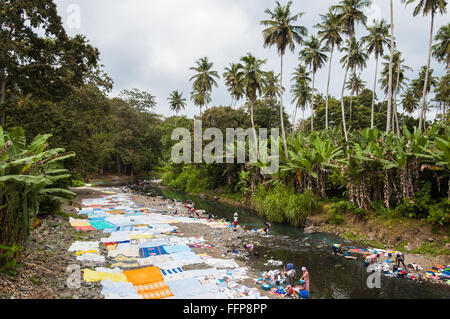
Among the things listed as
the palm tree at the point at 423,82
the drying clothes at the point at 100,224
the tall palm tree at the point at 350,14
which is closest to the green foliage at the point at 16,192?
the drying clothes at the point at 100,224

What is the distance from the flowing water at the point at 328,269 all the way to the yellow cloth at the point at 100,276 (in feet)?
16.6

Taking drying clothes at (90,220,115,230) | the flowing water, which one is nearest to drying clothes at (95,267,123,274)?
the flowing water

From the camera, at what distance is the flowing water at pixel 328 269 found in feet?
27.6

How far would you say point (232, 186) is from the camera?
1175 inches

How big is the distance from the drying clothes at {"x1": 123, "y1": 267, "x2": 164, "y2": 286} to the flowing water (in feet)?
12.9

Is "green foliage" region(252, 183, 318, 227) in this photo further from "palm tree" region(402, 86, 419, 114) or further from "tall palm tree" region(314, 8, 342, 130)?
"palm tree" region(402, 86, 419, 114)

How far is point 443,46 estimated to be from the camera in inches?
1102

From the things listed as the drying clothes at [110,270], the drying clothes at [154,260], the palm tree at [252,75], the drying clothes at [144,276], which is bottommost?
the drying clothes at [154,260]

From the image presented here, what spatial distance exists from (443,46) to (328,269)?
3084cm

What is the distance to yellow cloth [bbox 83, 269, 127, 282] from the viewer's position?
764 centimetres

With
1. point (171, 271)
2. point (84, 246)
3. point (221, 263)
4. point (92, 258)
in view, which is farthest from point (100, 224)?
point (221, 263)

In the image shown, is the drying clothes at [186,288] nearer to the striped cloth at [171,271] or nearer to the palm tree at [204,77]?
the striped cloth at [171,271]
